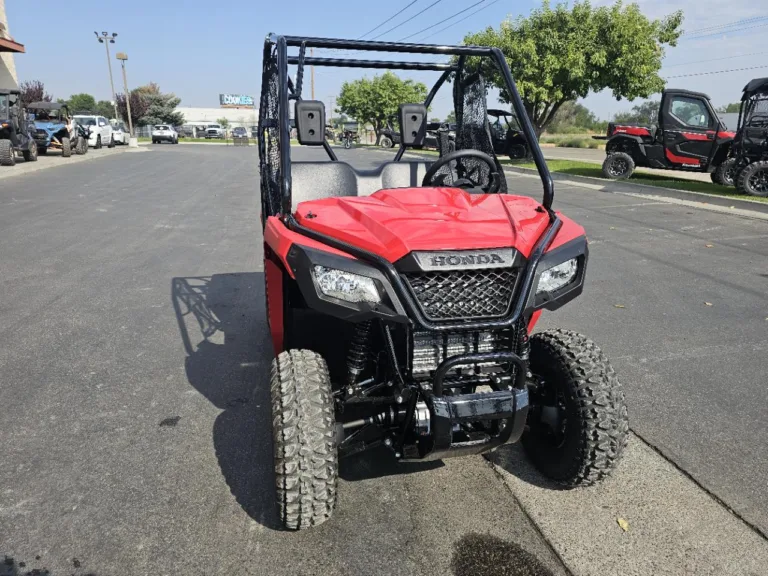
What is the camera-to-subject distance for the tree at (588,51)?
2186 centimetres

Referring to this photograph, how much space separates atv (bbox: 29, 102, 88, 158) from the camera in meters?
22.8

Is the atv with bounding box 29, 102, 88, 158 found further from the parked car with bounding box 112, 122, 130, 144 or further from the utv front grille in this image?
the utv front grille

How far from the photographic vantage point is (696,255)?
7.87 meters

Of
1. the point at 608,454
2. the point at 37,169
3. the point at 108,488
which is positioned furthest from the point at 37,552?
the point at 37,169

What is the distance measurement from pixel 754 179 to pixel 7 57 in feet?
100

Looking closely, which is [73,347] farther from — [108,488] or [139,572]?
[139,572]

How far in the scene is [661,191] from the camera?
14.1 meters

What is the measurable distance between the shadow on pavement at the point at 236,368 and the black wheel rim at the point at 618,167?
1351 centimetres

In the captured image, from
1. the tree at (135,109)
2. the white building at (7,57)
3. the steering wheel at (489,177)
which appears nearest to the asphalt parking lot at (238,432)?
the steering wheel at (489,177)

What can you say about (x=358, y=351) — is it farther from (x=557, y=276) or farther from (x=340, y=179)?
(x=340, y=179)

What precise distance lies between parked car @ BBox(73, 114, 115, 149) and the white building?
3521mm

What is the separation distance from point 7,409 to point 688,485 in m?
3.81

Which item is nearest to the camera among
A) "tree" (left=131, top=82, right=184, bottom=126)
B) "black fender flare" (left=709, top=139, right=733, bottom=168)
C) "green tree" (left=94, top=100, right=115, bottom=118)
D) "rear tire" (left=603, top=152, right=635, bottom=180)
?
"black fender flare" (left=709, top=139, right=733, bottom=168)

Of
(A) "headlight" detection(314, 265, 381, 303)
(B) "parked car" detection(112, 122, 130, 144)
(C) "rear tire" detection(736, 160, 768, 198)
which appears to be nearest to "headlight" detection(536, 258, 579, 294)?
(A) "headlight" detection(314, 265, 381, 303)
